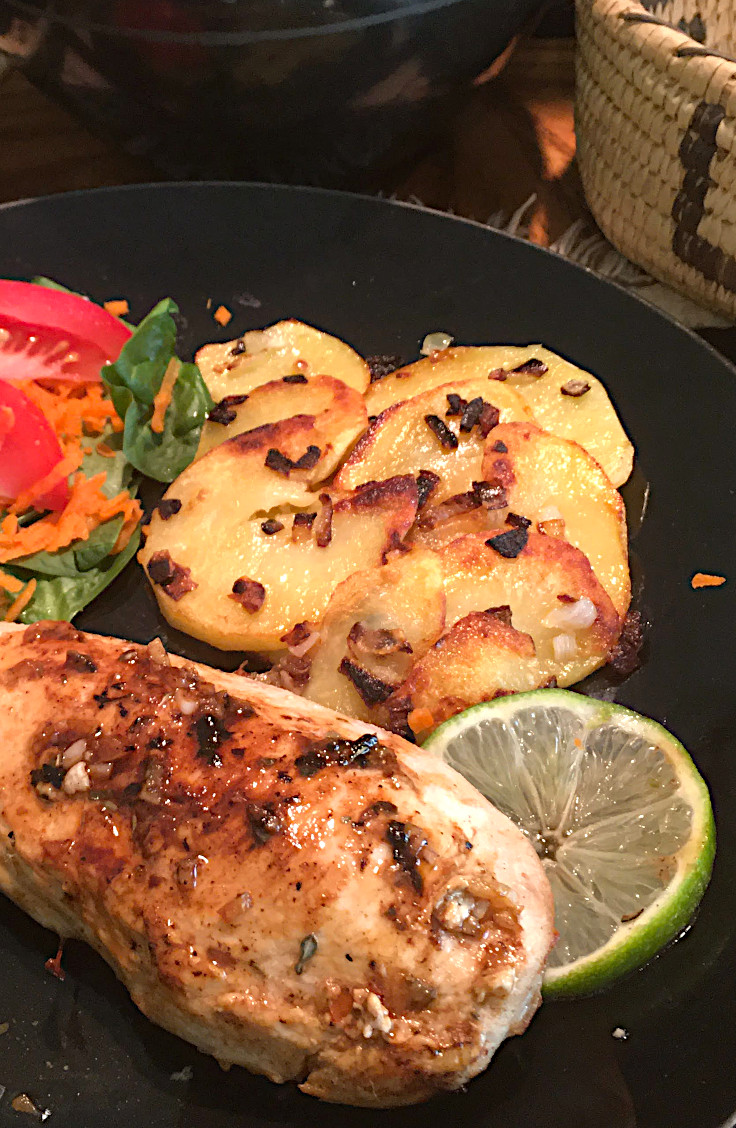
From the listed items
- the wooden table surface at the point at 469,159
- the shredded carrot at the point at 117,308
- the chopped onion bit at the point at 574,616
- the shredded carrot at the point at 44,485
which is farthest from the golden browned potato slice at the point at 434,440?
the wooden table surface at the point at 469,159

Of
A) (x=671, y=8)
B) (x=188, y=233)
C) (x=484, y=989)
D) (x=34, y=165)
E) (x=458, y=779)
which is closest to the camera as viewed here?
(x=484, y=989)

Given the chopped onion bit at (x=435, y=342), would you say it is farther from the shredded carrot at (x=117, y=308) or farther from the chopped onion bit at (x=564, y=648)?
the chopped onion bit at (x=564, y=648)

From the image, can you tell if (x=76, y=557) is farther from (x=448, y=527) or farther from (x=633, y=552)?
(x=633, y=552)

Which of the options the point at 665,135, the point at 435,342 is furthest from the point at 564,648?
the point at 665,135

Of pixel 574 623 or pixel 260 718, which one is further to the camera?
pixel 574 623

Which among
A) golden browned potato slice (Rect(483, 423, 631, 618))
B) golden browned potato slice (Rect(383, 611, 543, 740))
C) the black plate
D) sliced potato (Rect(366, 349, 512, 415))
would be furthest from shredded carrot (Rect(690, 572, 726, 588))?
sliced potato (Rect(366, 349, 512, 415))

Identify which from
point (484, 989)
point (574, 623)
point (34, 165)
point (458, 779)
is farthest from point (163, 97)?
point (484, 989)

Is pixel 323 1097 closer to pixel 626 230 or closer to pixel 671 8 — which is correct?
pixel 626 230

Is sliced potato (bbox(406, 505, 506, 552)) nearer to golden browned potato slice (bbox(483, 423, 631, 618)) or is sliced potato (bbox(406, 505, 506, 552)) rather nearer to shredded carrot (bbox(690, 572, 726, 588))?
golden browned potato slice (bbox(483, 423, 631, 618))
